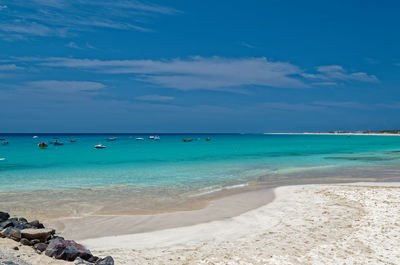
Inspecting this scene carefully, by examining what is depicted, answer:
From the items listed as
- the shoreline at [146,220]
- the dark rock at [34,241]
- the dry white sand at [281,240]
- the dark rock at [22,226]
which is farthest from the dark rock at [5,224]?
the dry white sand at [281,240]

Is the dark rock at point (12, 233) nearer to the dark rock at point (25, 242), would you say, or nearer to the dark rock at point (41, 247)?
the dark rock at point (25, 242)

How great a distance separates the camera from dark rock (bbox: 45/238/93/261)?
7023 millimetres

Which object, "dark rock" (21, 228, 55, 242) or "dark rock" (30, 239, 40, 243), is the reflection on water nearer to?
"dark rock" (21, 228, 55, 242)

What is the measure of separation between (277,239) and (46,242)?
6.24m

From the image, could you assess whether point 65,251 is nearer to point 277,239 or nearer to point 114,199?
point 277,239

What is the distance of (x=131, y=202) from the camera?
15195 mm

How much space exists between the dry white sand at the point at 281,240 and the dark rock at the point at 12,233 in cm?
172

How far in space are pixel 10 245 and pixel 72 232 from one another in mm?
2354

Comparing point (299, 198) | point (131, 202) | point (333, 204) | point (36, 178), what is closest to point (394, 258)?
point (333, 204)

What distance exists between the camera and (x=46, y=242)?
8.12 m

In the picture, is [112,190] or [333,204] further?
[112,190]

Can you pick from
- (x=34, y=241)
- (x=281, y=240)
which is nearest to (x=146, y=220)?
(x=34, y=241)

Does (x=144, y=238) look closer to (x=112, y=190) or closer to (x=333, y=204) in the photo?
(x=333, y=204)

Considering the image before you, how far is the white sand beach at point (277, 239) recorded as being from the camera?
296 inches
